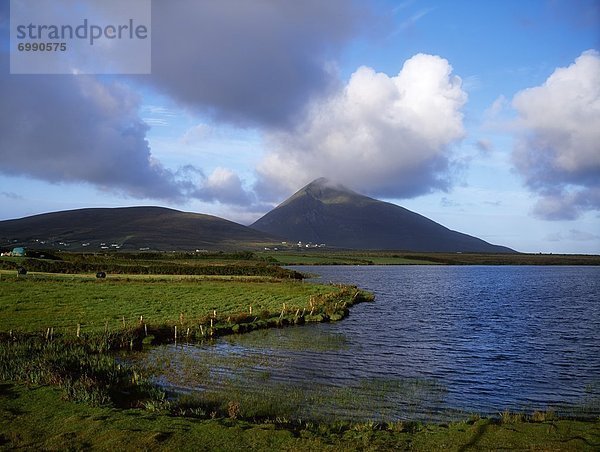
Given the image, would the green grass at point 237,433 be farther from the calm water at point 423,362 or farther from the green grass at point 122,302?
the green grass at point 122,302

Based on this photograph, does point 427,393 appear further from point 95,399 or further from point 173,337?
point 173,337

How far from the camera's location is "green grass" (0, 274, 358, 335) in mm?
41325

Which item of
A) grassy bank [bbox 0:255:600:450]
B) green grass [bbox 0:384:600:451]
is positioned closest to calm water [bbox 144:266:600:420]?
grassy bank [bbox 0:255:600:450]

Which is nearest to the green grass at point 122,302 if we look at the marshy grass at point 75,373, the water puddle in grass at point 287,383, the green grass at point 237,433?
the marshy grass at point 75,373

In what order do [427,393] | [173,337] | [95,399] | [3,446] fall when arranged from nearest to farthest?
[3,446]
[95,399]
[427,393]
[173,337]

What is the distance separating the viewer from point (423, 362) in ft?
108

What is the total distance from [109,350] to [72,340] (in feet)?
7.99

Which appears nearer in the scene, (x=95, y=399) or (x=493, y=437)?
(x=493, y=437)

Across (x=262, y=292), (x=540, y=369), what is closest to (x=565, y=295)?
(x=262, y=292)

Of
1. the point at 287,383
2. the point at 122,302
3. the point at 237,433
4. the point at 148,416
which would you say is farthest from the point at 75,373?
the point at 122,302

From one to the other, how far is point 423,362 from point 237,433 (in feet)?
63.1

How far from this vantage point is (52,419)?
57.8 feet

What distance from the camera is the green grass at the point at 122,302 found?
4133cm

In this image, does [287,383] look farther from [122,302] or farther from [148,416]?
[122,302]
